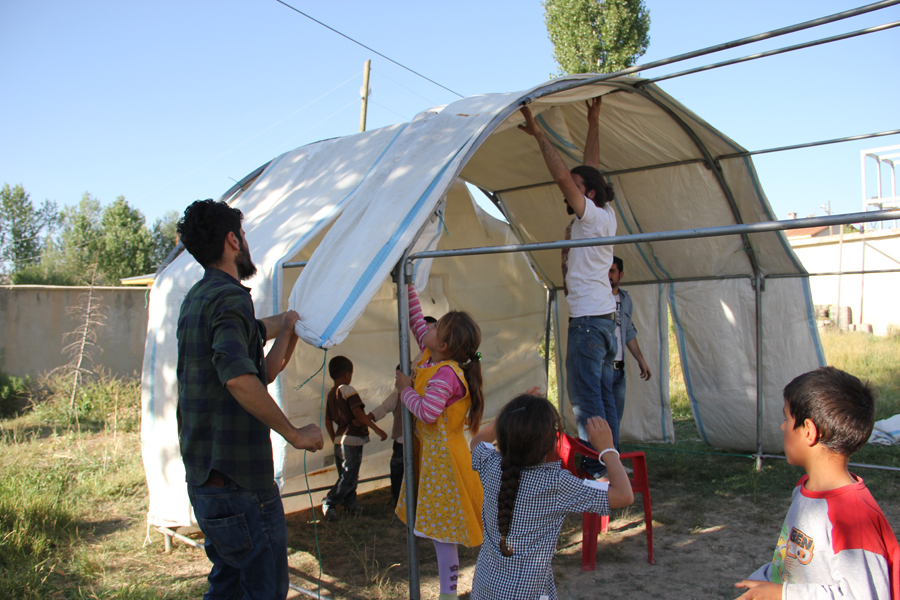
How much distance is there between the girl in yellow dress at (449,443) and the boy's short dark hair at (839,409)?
158cm

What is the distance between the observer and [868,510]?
1.54 m

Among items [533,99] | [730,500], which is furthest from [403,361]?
[730,500]

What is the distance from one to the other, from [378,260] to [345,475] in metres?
2.41

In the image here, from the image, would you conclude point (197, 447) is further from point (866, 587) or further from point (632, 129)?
point (632, 129)

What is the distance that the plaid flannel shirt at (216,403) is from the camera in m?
2.12

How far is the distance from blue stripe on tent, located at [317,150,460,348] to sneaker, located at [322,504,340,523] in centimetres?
260

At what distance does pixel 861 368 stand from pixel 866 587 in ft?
35.4

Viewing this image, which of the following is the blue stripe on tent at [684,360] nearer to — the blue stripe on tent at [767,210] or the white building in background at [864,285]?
the blue stripe on tent at [767,210]

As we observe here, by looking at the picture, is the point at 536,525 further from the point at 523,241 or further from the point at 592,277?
the point at 523,241

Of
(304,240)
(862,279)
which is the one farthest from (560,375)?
(862,279)

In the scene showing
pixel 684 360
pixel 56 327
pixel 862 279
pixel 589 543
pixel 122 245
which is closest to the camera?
pixel 589 543

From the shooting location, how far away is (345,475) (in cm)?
468

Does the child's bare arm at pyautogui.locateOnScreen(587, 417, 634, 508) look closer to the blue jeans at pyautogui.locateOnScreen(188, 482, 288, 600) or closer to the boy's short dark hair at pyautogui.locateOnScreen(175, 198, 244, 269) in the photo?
the blue jeans at pyautogui.locateOnScreen(188, 482, 288, 600)

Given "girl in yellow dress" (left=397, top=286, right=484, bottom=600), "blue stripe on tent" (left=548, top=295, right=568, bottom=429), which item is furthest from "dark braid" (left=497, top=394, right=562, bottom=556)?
"blue stripe on tent" (left=548, top=295, right=568, bottom=429)
